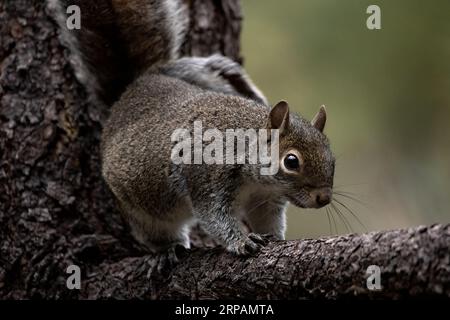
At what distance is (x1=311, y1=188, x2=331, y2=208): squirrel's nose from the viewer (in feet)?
7.75

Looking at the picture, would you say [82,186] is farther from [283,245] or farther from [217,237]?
[283,245]

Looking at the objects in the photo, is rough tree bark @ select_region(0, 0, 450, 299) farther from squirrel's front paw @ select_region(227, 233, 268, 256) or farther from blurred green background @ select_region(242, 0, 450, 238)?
blurred green background @ select_region(242, 0, 450, 238)

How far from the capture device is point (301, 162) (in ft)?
7.97

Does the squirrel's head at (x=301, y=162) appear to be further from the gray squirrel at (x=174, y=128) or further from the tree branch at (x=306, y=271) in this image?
the tree branch at (x=306, y=271)

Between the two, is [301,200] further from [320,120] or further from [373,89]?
[373,89]

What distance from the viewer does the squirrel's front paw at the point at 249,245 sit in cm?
236

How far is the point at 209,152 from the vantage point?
2.61 m

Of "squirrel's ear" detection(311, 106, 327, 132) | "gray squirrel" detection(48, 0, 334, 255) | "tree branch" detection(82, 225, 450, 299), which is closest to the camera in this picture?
"tree branch" detection(82, 225, 450, 299)

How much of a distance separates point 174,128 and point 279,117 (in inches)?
18.2

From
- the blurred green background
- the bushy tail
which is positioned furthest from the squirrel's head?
the blurred green background

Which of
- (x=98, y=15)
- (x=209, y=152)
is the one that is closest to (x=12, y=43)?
(x=98, y=15)

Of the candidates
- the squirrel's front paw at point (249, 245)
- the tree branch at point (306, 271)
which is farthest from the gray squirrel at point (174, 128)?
the tree branch at point (306, 271)

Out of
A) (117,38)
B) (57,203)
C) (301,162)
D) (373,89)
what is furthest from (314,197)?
(373,89)
